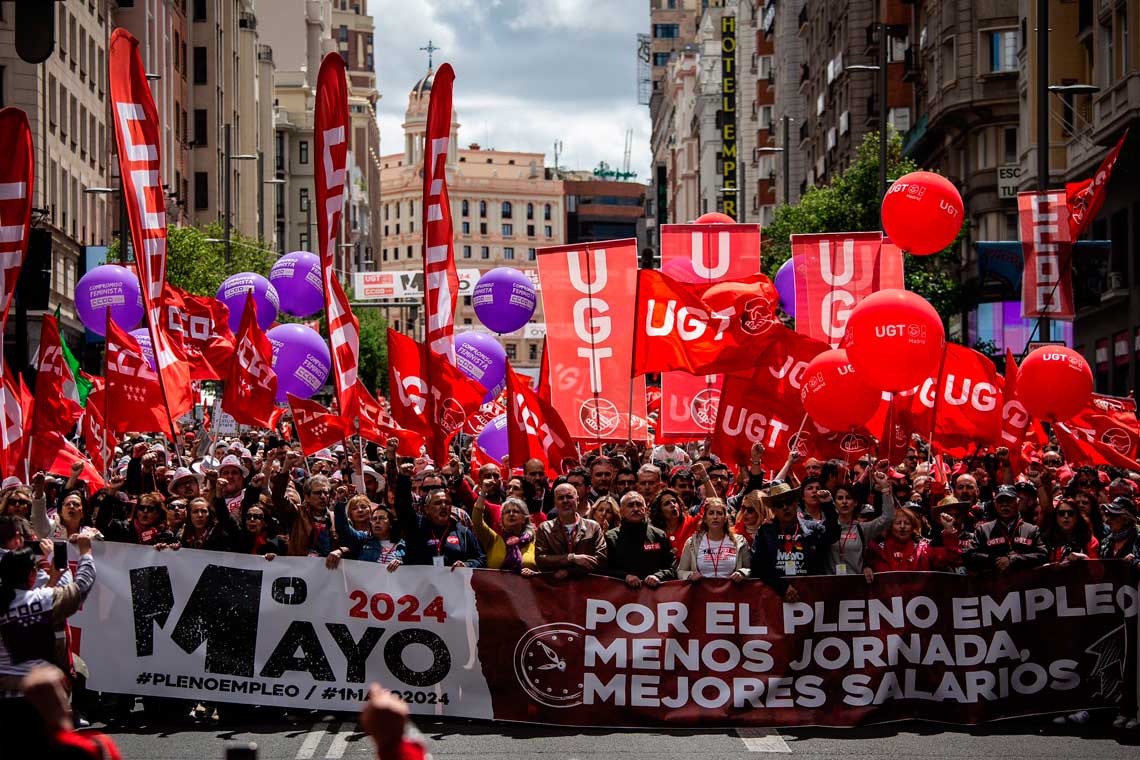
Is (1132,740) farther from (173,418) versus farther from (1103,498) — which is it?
(173,418)

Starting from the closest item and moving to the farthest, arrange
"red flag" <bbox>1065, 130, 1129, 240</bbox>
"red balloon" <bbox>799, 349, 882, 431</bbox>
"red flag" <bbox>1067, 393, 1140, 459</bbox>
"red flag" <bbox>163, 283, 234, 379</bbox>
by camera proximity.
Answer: "red balloon" <bbox>799, 349, 882, 431</bbox> < "red flag" <bbox>1067, 393, 1140, 459</bbox> < "red flag" <bbox>1065, 130, 1129, 240</bbox> < "red flag" <bbox>163, 283, 234, 379</bbox>

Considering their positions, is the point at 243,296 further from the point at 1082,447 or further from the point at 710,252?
the point at 1082,447

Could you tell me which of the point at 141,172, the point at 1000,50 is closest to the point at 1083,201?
the point at 141,172

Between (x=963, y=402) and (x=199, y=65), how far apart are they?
2428 inches

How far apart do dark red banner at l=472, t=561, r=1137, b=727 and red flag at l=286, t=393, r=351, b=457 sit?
640 cm

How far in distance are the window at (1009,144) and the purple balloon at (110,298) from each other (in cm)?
2696

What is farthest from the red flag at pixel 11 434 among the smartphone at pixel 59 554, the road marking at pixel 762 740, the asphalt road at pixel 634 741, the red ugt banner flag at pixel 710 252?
the red ugt banner flag at pixel 710 252

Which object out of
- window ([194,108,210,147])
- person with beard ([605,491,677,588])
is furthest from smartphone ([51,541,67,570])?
window ([194,108,210,147])

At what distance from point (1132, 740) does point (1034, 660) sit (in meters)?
0.85

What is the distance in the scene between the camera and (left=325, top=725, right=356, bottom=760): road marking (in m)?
10.6

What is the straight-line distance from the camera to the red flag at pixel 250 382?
20.1 metres

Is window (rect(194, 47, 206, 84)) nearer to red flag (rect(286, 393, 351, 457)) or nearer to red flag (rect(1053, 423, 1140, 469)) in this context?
red flag (rect(286, 393, 351, 457))

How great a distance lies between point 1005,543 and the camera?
40.0 ft

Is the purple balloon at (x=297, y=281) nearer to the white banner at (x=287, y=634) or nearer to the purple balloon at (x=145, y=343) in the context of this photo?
the purple balloon at (x=145, y=343)
